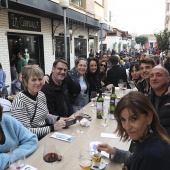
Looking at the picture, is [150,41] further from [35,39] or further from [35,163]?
[35,163]

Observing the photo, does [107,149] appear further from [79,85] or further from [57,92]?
[79,85]

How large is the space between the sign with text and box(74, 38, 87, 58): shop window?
13.9 ft

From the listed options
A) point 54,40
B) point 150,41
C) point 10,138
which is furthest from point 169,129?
point 150,41

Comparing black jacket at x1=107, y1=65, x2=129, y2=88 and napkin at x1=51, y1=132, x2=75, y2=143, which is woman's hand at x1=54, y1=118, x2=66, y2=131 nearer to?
napkin at x1=51, y1=132, x2=75, y2=143

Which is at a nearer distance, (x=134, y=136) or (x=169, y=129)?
(x=134, y=136)

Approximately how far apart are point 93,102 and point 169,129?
168cm

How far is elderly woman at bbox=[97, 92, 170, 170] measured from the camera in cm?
107

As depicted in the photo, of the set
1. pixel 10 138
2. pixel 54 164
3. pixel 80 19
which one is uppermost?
pixel 80 19

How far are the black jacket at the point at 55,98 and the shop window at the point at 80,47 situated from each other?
347 inches

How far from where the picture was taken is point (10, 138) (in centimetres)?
178

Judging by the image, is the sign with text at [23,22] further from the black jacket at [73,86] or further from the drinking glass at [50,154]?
the drinking glass at [50,154]

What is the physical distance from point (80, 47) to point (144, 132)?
11.6m

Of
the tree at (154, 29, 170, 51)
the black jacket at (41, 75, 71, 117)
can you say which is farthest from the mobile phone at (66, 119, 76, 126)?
the tree at (154, 29, 170, 51)

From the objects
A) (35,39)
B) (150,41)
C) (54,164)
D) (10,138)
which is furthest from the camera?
(150,41)
